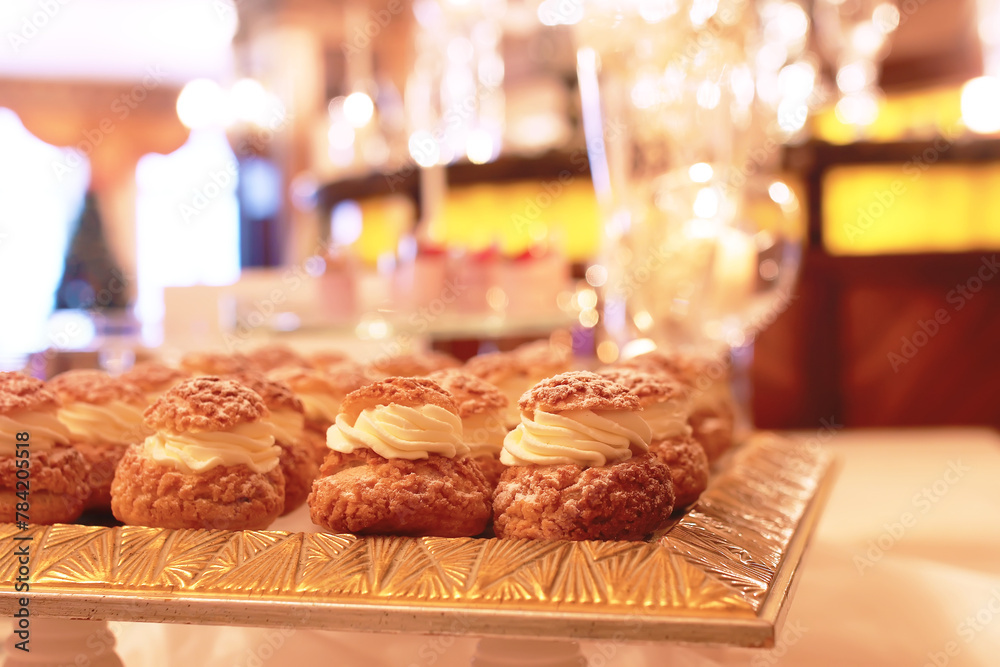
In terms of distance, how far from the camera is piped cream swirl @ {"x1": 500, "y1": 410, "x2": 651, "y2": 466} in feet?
4.09

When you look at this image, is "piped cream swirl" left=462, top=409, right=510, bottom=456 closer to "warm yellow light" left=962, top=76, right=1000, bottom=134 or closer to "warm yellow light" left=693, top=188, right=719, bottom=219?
"warm yellow light" left=693, top=188, right=719, bottom=219

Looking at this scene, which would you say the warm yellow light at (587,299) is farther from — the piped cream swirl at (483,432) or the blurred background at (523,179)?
the piped cream swirl at (483,432)

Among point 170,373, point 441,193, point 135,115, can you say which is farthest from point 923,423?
point 135,115

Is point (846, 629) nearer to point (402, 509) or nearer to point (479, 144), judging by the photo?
point (402, 509)

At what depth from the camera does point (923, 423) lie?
5.04m

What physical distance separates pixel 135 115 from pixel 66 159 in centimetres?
112

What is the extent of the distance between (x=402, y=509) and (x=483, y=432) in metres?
0.31

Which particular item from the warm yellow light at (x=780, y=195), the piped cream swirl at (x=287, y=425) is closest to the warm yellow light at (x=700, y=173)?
the warm yellow light at (x=780, y=195)

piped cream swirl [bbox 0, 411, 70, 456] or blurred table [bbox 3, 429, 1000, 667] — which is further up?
piped cream swirl [bbox 0, 411, 70, 456]

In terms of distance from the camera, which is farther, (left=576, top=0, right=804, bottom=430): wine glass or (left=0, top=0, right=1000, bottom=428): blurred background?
(left=0, top=0, right=1000, bottom=428): blurred background

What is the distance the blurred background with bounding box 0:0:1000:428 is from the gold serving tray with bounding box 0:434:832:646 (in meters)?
1.19

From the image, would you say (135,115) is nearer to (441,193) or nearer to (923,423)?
(441,193)

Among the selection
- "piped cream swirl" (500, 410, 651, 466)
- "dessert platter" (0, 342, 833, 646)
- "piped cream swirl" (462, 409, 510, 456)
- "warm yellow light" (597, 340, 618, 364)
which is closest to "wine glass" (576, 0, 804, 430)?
"warm yellow light" (597, 340, 618, 364)

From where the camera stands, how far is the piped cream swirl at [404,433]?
1.28 m
